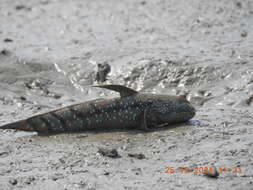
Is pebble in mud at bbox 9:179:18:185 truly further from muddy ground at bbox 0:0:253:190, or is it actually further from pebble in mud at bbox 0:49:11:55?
pebble in mud at bbox 0:49:11:55

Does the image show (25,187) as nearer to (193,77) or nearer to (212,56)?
(193,77)

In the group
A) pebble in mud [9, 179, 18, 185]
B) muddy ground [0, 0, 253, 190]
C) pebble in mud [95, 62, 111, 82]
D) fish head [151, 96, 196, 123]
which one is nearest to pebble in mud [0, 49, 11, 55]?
muddy ground [0, 0, 253, 190]

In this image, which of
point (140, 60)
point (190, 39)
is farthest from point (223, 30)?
point (140, 60)

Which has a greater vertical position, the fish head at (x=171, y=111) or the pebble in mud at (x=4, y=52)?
the pebble in mud at (x=4, y=52)

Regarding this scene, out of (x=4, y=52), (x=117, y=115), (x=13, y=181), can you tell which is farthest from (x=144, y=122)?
(x=4, y=52)

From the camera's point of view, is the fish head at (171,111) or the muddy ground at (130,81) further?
the fish head at (171,111)
